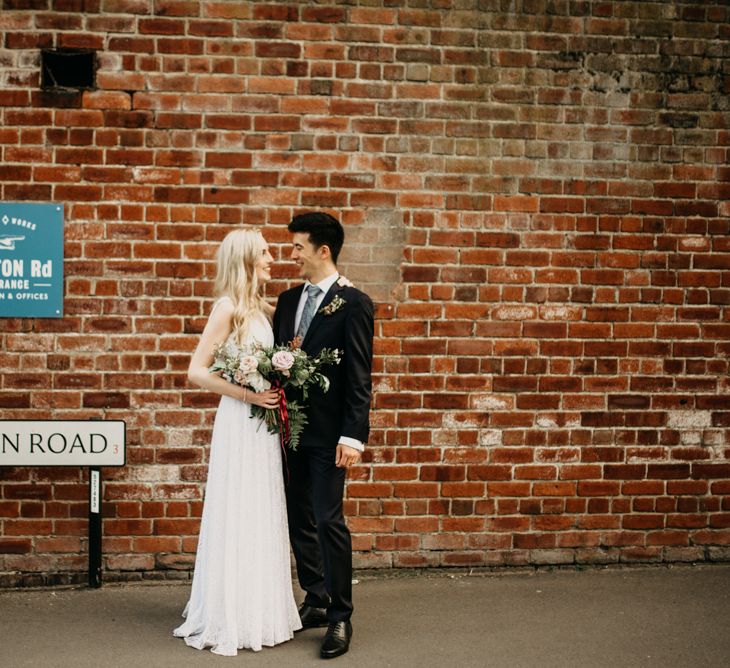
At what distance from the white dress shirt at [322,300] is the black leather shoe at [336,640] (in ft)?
2.85

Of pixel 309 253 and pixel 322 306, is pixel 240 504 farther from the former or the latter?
pixel 309 253

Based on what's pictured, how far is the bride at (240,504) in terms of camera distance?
4.11 meters

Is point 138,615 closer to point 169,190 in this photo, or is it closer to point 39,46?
point 169,190

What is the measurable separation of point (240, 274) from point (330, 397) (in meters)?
0.76

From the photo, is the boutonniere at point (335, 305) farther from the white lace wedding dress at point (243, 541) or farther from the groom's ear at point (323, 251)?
the white lace wedding dress at point (243, 541)

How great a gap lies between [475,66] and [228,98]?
4.98ft

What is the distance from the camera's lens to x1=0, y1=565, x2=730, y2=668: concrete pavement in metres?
3.99

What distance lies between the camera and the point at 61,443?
477 cm

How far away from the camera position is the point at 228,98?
5023 millimetres

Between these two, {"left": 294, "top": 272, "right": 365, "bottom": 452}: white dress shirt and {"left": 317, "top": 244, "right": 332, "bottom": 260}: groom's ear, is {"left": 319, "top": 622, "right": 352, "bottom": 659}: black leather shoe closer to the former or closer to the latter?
{"left": 294, "top": 272, "right": 365, "bottom": 452}: white dress shirt

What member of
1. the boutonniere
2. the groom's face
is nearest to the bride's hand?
the boutonniere

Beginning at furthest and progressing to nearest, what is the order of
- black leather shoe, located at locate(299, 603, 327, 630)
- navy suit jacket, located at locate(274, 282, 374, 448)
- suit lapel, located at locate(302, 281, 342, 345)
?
black leather shoe, located at locate(299, 603, 327, 630) → suit lapel, located at locate(302, 281, 342, 345) → navy suit jacket, located at locate(274, 282, 374, 448)

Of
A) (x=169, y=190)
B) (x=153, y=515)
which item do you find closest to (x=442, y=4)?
(x=169, y=190)

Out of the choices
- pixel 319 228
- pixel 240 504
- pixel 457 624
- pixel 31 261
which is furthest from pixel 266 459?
pixel 31 261
